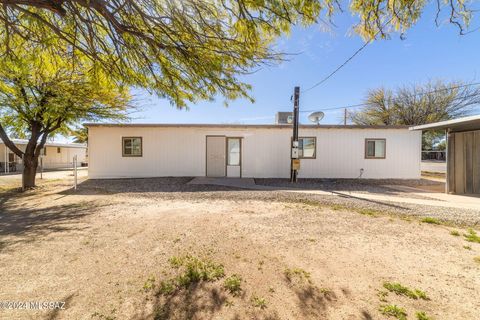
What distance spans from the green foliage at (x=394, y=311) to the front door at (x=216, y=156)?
32.1 feet

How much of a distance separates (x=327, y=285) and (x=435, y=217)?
167 inches

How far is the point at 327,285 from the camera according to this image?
2.54m

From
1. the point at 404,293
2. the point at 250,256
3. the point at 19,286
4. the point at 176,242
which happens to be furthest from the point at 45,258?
the point at 404,293

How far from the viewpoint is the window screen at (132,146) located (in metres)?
11.6

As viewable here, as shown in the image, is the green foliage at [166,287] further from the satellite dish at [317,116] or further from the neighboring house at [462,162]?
the satellite dish at [317,116]

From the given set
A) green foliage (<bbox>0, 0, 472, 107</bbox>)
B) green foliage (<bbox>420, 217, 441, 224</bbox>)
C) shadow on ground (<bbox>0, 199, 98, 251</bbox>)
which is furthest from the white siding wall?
green foliage (<bbox>420, 217, 441, 224</bbox>)

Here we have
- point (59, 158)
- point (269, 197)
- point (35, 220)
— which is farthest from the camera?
point (59, 158)

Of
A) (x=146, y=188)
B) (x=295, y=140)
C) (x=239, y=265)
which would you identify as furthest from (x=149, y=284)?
(x=295, y=140)

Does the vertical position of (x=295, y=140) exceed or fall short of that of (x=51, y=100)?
it falls short

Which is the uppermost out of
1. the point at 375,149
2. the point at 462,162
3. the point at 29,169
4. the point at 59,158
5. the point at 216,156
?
the point at 375,149

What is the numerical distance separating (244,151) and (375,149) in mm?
6709

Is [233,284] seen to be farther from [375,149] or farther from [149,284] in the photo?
[375,149]

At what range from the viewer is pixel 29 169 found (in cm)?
966

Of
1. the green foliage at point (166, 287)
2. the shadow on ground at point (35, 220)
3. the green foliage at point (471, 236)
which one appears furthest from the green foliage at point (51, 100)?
the green foliage at point (471, 236)
